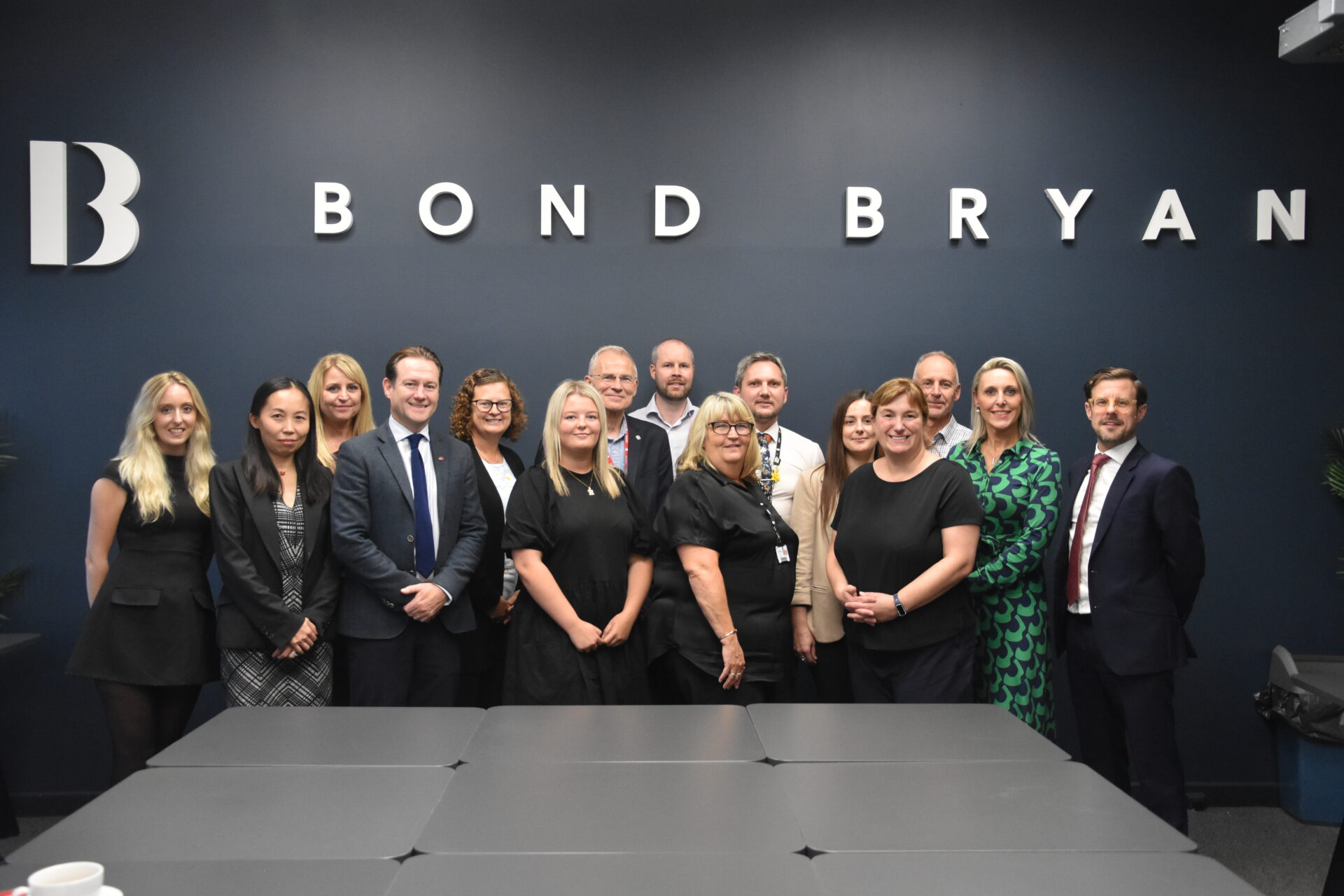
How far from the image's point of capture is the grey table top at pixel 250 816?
1.68 m

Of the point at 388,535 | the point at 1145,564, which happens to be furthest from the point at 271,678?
the point at 1145,564

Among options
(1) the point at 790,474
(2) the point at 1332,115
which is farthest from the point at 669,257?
(2) the point at 1332,115

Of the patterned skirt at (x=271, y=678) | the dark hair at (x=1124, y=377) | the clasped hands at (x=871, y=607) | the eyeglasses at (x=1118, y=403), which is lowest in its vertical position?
the patterned skirt at (x=271, y=678)

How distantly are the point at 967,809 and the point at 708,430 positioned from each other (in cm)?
177

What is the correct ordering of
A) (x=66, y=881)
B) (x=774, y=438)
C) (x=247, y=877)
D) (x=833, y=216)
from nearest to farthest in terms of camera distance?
(x=66, y=881)
(x=247, y=877)
(x=774, y=438)
(x=833, y=216)

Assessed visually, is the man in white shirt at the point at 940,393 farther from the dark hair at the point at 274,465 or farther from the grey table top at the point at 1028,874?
the grey table top at the point at 1028,874

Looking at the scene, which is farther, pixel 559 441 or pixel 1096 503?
pixel 1096 503

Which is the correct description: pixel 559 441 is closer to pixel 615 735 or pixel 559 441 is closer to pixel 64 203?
pixel 615 735

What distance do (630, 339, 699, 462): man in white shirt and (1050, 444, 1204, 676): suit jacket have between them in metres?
1.65

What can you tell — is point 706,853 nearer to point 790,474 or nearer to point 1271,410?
point 790,474

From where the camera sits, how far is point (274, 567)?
331cm

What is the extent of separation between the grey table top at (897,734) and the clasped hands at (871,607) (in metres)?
0.60

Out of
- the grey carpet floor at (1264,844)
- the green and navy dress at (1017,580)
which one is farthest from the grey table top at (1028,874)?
the grey carpet floor at (1264,844)

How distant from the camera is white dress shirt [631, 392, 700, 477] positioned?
14.2 feet
